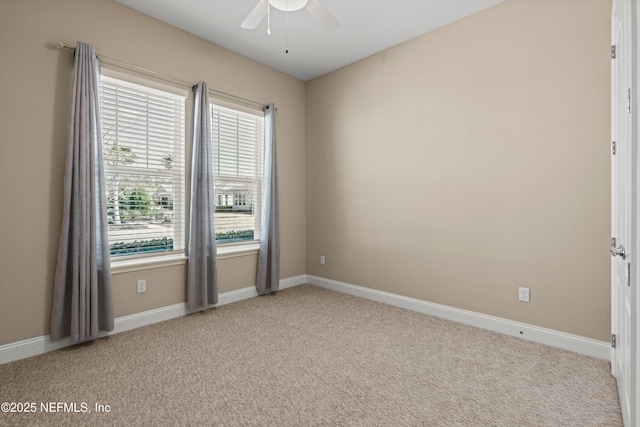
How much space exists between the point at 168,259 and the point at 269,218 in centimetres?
122

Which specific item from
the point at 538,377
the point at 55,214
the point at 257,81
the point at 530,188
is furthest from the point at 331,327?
the point at 257,81

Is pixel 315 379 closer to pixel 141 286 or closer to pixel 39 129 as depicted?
pixel 141 286

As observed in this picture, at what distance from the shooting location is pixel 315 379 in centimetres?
211

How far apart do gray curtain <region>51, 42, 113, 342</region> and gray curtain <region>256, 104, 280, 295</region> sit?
1.74 meters

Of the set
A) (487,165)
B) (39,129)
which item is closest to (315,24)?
(487,165)

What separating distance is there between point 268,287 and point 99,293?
1809 millimetres

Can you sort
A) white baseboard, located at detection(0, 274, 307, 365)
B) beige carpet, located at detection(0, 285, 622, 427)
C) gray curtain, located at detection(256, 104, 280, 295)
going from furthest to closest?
gray curtain, located at detection(256, 104, 280, 295)
white baseboard, located at detection(0, 274, 307, 365)
beige carpet, located at detection(0, 285, 622, 427)

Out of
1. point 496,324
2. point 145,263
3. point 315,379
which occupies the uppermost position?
point 145,263

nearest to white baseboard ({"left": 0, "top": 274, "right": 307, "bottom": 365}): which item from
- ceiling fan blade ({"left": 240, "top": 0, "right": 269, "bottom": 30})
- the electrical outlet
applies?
the electrical outlet

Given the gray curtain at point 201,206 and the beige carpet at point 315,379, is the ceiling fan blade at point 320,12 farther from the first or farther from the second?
the beige carpet at point 315,379

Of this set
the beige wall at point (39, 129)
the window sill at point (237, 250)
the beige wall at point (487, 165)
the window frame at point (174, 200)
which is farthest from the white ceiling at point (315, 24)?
the window sill at point (237, 250)

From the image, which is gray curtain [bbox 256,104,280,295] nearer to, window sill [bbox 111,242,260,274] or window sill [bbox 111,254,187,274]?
window sill [bbox 111,242,260,274]

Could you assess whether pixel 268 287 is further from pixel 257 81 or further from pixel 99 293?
pixel 257 81

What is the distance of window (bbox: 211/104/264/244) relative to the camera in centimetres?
370
